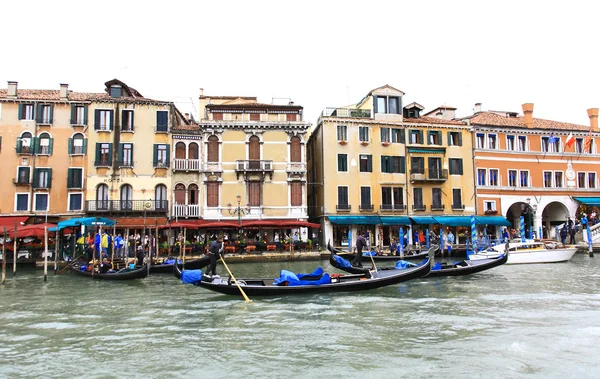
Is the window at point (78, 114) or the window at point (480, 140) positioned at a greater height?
the window at point (78, 114)

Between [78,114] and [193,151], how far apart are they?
6404 mm

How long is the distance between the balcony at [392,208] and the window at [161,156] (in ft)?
40.8

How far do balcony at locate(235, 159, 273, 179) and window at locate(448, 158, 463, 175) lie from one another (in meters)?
11.0

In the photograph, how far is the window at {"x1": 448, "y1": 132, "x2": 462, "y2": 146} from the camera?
28250 millimetres

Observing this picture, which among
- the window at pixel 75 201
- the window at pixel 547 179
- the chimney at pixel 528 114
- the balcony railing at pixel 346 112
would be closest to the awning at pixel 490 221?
the window at pixel 547 179

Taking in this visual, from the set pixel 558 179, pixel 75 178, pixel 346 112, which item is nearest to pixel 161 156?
pixel 75 178

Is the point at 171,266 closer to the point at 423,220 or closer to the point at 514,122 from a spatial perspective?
the point at 423,220

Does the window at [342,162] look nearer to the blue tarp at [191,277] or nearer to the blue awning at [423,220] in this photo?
the blue awning at [423,220]

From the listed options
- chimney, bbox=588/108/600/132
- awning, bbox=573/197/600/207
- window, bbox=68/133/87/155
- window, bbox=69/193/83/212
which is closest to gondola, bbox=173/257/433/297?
window, bbox=69/193/83/212

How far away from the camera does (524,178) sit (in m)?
29.0

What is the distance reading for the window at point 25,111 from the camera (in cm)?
2442

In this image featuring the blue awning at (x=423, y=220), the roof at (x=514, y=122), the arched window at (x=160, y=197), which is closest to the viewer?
the arched window at (x=160, y=197)

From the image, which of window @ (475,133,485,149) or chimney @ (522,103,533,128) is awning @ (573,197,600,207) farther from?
window @ (475,133,485,149)

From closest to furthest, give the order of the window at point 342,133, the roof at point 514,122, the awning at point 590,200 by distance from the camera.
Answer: the window at point 342,133, the awning at point 590,200, the roof at point 514,122
